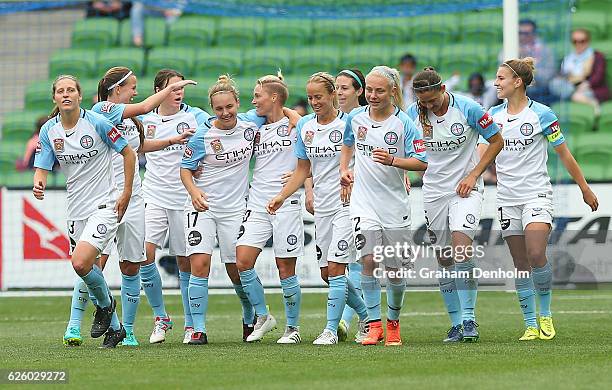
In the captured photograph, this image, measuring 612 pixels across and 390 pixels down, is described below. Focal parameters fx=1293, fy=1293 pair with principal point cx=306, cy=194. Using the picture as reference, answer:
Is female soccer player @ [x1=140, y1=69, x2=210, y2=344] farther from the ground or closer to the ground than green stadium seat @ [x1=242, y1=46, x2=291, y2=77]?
closer to the ground

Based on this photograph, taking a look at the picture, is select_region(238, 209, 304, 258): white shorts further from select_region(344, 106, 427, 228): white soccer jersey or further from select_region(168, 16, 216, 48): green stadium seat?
select_region(168, 16, 216, 48): green stadium seat

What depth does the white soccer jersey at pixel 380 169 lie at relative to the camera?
9.91 m

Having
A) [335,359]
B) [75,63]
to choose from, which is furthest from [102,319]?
[75,63]

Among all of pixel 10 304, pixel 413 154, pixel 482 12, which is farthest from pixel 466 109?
pixel 482 12

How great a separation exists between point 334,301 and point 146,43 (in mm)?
13158

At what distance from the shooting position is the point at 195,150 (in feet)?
34.7

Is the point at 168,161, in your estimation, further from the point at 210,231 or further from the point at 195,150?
the point at 210,231

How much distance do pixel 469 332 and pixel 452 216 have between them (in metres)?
0.94

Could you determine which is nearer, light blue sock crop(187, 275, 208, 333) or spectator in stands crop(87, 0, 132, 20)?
light blue sock crop(187, 275, 208, 333)

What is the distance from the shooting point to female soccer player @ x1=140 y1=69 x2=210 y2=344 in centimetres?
1123

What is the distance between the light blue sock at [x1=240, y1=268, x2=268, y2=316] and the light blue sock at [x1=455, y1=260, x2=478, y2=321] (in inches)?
63.6

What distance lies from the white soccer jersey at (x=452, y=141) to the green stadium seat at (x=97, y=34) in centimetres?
1289

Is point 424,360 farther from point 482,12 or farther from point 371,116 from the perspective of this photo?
point 482,12

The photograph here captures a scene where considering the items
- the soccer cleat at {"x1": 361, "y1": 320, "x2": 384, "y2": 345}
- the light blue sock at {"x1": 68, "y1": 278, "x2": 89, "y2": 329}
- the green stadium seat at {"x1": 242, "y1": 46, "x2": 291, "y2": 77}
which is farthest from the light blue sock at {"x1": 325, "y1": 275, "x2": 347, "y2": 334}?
the green stadium seat at {"x1": 242, "y1": 46, "x2": 291, "y2": 77}
